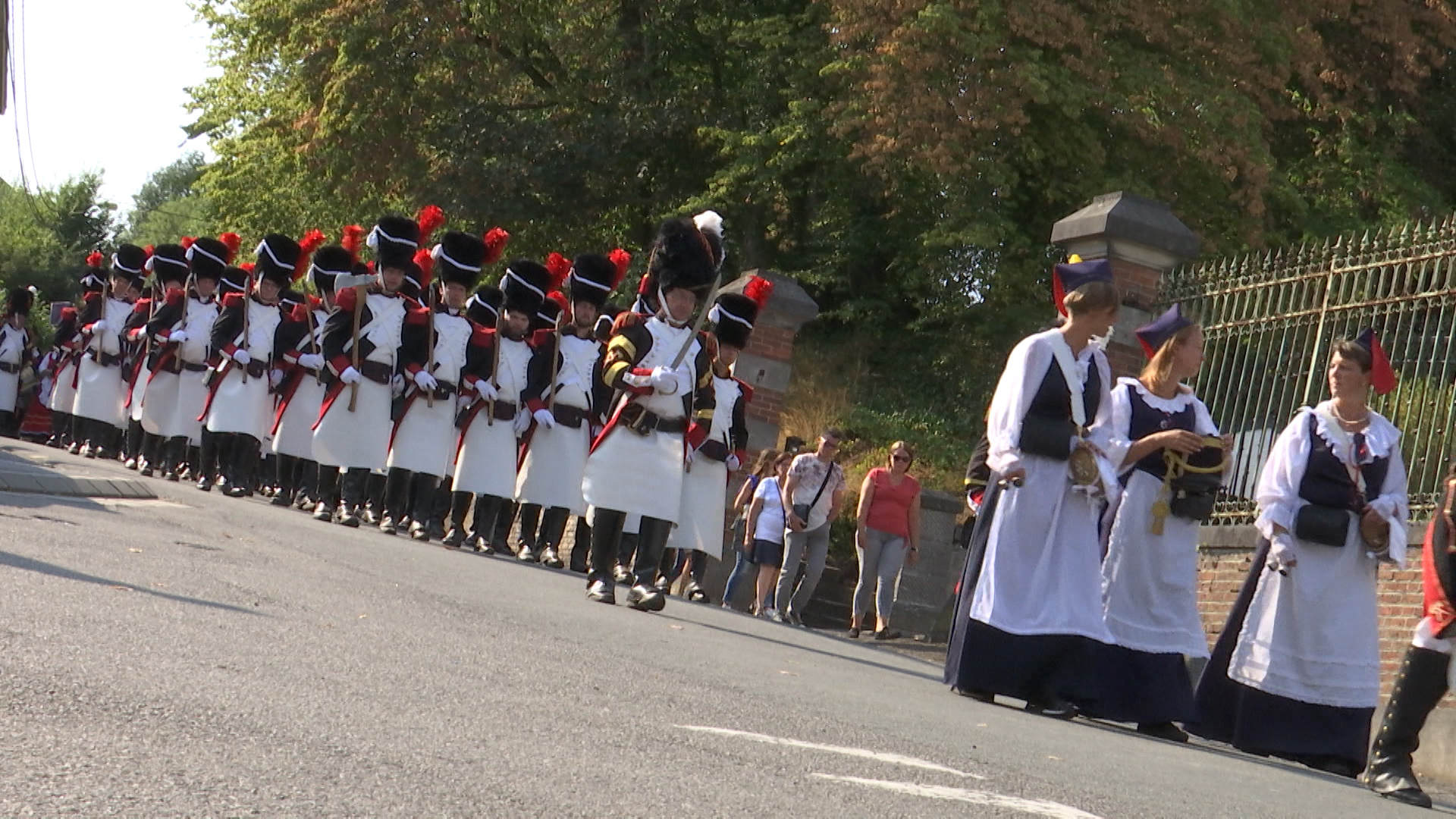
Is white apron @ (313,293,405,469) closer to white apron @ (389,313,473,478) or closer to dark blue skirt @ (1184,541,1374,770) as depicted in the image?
white apron @ (389,313,473,478)

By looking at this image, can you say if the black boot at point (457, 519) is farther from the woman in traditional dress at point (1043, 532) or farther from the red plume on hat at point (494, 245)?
the woman in traditional dress at point (1043, 532)

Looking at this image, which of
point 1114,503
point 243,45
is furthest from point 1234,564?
point 243,45

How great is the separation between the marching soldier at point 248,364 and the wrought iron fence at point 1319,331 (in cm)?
778

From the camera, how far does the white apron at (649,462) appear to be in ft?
38.8

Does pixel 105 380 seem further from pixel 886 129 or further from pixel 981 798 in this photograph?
pixel 981 798

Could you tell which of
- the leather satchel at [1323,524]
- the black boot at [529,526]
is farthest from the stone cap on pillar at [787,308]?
the leather satchel at [1323,524]

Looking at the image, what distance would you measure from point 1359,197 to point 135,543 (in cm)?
2326

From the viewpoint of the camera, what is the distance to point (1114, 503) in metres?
10.5

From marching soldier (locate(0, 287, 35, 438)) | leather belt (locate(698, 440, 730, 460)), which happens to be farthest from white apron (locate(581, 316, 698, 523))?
marching soldier (locate(0, 287, 35, 438))

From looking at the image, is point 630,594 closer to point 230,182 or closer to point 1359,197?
point 1359,197

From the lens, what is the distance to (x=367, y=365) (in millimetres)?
17312

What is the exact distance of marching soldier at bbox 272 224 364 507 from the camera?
18.2 metres

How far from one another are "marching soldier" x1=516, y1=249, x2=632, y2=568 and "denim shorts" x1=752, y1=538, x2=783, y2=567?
183cm

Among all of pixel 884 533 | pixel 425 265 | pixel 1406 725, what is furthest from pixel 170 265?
pixel 1406 725
